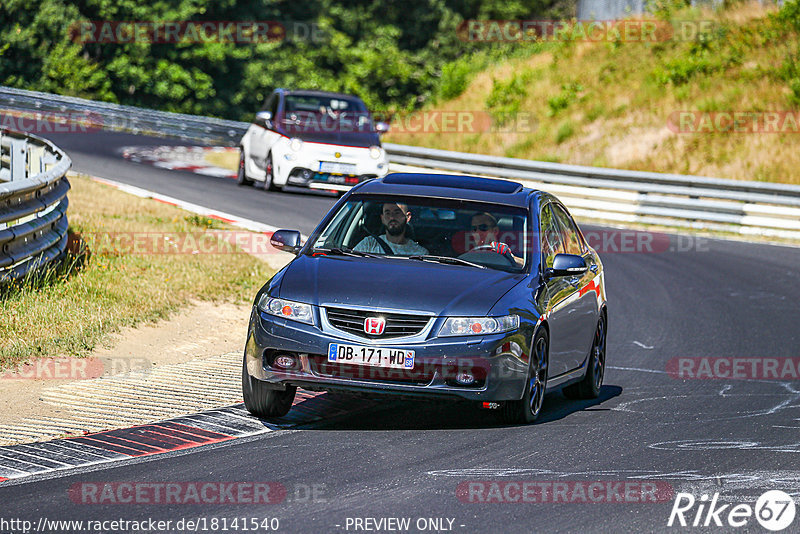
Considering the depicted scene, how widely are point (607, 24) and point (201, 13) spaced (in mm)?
22830

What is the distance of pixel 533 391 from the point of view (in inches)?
335

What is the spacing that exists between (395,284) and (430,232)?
3.48ft

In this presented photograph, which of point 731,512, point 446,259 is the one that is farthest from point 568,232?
point 731,512

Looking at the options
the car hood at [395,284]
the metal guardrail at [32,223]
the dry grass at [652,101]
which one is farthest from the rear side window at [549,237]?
the dry grass at [652,101]

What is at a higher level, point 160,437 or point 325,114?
point 325,114

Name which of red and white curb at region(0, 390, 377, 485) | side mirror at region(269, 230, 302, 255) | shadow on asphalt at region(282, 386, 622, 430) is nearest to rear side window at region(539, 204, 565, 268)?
shadow on asphalt at region(282, 386, 622, 430)

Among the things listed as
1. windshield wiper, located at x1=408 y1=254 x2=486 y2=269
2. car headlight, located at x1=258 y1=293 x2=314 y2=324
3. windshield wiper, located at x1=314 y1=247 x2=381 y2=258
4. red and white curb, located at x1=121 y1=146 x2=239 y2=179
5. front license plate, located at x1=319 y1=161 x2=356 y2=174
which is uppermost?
windshield wiper, located at x1=408 y1=254 x2=486 y2=269

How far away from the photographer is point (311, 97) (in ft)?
80.1

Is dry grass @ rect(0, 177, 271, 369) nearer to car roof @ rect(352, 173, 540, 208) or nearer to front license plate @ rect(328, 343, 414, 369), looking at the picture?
car roof @ rect(352, 173, 540, 208)

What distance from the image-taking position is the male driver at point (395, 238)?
8.91m

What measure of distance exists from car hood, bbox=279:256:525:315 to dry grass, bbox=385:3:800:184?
21.0m

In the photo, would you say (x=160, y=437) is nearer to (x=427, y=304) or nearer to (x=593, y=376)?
(x=427, y=304)

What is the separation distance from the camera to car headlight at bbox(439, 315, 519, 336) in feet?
25.8

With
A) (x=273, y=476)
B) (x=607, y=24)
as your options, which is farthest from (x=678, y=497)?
(x=607, y=24)
